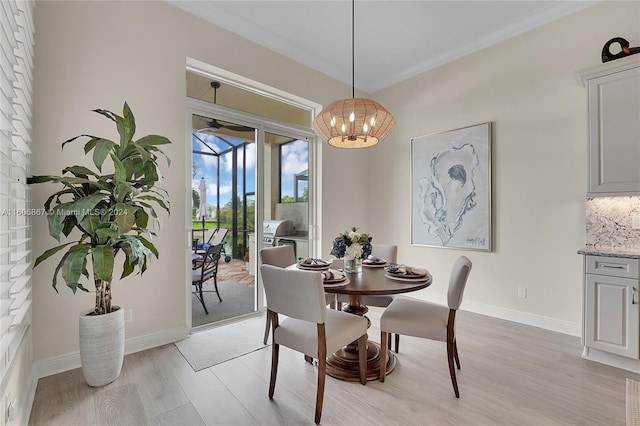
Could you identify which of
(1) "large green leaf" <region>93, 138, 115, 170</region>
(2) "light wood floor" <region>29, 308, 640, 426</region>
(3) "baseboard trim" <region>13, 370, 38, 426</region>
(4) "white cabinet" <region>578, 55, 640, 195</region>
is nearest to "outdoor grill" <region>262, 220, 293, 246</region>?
(2) "light wood floor" <region>29, 308, 640, 426</region>

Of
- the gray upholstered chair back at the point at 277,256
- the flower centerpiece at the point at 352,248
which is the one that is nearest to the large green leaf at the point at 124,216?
the gray upholstered chair back at the point at 277,256

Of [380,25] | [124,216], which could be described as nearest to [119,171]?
[124,216]

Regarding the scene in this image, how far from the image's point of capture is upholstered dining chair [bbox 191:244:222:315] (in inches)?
128

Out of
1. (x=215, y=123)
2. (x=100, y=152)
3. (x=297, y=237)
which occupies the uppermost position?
(x=215, y=123)

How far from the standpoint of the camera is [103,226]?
6.67ft

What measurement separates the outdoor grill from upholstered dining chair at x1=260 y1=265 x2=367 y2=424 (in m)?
1.83

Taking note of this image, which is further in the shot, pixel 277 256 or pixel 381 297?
pixel 277 256

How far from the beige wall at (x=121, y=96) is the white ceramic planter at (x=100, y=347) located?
1.42 ft

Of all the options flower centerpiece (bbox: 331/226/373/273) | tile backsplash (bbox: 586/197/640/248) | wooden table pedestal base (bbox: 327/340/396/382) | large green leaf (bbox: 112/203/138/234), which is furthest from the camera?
tile backsplash (bbox: 586/197/640/248)

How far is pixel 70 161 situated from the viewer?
2379mm

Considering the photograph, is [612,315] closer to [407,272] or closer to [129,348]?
[407,272]

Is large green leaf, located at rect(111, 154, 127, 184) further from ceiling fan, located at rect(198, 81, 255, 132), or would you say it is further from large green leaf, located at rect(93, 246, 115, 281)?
ceiling fan, located at rect(198, 81, 255, 132)

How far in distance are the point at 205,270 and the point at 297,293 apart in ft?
6.23

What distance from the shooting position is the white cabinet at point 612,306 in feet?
7.66
